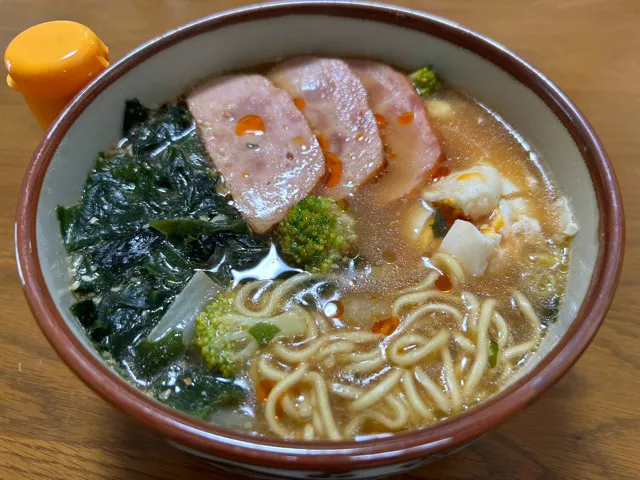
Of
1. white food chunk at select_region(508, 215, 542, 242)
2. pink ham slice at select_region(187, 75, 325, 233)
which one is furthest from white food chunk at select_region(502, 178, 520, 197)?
pink ham slice at select_region(187, 75, 325, 233)

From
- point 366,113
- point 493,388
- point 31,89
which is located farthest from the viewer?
point 366,113

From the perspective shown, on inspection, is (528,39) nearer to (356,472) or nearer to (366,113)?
(366,113)

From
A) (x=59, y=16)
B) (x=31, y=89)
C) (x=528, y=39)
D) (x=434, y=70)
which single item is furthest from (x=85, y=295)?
(x=528, y=39)

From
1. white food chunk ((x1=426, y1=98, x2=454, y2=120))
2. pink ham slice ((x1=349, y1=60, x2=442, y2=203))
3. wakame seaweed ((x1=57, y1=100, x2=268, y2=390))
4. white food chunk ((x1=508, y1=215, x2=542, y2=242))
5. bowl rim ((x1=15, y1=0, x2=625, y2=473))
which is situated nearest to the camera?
bowl rim ((x1=15, y1=0, x2=625, y2=473))

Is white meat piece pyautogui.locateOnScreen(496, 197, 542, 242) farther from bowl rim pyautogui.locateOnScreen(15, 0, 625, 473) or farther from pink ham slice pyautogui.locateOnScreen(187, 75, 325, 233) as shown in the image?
pink ham slice pyautogui.locateOnScreen(187, 75, 325, 233)

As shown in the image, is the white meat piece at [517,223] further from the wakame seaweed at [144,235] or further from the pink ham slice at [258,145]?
the wakame seaweed at [144,235]

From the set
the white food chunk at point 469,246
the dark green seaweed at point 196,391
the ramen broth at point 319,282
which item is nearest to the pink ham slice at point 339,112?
the ramen broth at point 319,282

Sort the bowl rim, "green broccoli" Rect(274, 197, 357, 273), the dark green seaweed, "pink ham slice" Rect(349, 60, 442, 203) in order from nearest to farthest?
the bowl rim, the dark green seaweed, "green broccoli" Rect(274, 197, 357, 273), "pink ham slice" Rect(349, 60, 442, 203)
